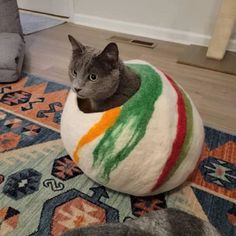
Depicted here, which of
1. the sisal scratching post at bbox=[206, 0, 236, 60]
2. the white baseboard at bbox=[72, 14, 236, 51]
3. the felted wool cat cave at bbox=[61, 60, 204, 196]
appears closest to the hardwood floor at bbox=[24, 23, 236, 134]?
the white baseboard at bbox=[72, 14, 236, 51]

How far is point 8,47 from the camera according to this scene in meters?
1.66

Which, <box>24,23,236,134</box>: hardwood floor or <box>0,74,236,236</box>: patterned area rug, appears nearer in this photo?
<box>0,74,236,236</box>: patterned area rug

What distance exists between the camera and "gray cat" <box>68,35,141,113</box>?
2.78ft

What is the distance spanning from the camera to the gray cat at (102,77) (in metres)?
0.85

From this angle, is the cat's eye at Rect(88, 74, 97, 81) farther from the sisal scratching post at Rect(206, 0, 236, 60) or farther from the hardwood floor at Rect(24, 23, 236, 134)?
the sisal scratching post at Rect(206, 0, 236, 60)

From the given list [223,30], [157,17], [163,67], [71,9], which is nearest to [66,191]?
[163,67]

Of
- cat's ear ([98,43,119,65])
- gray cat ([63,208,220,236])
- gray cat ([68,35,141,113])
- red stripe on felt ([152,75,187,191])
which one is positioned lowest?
gray cat ([63,208,220,236])

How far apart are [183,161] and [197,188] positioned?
199mm

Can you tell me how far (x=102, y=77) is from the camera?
0.85 m

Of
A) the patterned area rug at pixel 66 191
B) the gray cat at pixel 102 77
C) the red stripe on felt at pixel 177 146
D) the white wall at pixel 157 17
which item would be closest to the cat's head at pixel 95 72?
the gray cat at pixel 102 77

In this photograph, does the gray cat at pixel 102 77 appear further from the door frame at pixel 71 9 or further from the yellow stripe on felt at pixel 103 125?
the door frame at pixel 71 9

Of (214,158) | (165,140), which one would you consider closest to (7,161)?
(165,140)

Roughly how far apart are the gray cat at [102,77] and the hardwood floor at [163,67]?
2.00 ft

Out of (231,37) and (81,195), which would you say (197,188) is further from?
(231,37)
